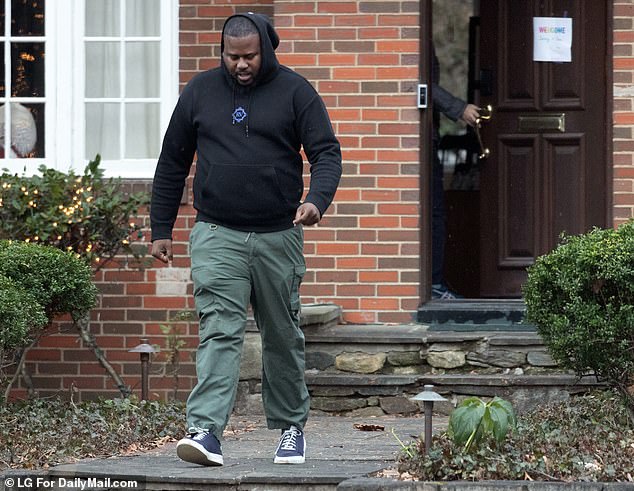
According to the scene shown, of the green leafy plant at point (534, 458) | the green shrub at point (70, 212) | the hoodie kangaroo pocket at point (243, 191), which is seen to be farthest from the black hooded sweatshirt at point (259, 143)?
the green shrub at point (70, 212)

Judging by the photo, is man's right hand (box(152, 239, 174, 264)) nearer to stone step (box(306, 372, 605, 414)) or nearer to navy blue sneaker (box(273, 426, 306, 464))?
navy blue sneaker (box(273, 426, 306, 464))

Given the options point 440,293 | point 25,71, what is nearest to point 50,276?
point 25,71

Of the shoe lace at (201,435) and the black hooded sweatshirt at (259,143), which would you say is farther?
the black hooded sweatshirt at (259,143)

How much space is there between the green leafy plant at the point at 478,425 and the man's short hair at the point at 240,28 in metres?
1.81

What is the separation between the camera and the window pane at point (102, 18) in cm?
887

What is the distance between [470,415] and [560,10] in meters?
4.17

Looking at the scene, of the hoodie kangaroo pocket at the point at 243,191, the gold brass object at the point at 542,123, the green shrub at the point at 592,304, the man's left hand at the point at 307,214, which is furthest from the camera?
the gold brass object at the point at 542,123

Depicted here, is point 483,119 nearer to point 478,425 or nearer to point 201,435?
point 478,425

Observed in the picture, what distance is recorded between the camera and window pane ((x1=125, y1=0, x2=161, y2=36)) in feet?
28.9

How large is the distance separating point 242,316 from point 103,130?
11.7 feet

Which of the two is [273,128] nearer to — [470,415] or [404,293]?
[470,415]

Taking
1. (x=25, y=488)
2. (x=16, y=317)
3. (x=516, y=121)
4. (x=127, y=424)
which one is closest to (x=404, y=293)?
(x=516, y=121)

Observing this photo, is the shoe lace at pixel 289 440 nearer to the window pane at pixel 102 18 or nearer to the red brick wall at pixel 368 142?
the red brick wall at pixel 368 142

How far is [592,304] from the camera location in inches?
244
